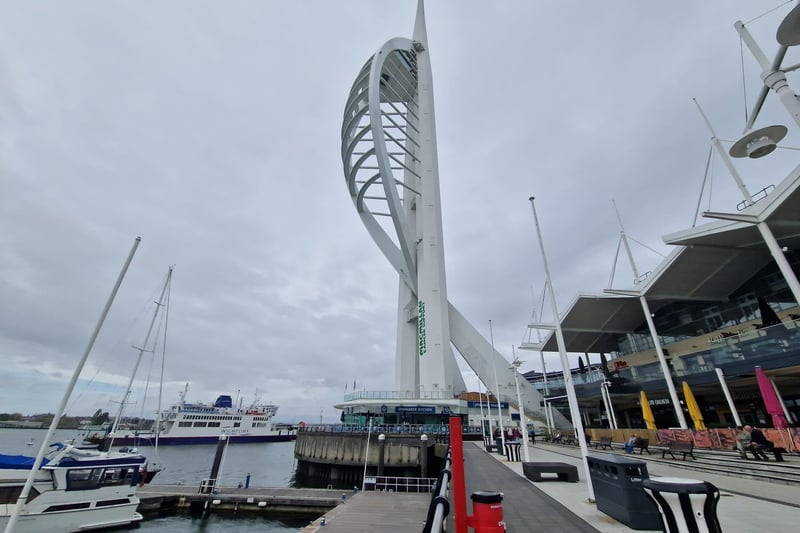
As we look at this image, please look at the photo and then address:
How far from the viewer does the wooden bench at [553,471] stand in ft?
34.9

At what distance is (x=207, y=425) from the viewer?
67.6 m

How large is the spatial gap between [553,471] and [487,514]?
335 inches

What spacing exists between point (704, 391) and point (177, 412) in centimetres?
7848

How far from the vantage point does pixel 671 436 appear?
18.0 meters

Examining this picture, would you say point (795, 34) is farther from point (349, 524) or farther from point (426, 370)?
point (426, 370)

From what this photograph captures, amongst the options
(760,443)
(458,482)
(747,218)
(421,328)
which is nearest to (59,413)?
(458,482)

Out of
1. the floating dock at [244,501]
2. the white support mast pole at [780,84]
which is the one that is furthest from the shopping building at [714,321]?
the floating dock at [244,501]

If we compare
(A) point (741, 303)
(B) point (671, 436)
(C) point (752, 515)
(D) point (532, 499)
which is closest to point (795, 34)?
(C) point (752, 515)

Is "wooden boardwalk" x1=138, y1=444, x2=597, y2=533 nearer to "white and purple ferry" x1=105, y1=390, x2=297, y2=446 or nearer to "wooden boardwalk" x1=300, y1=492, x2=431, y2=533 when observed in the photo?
"wooden boardwalk" x1=300, y1=492, x2=431, y2=533

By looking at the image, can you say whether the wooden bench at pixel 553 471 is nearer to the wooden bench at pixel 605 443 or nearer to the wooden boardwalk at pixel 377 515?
the wooden boardwalk at pixel 377 515

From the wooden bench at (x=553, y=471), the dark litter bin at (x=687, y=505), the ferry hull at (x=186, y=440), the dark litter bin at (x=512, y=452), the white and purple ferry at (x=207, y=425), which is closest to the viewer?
the dark litter bin at (x=687, y=505)

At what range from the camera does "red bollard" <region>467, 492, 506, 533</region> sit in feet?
12.5

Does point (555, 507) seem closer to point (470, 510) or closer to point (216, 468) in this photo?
point (470, 510)

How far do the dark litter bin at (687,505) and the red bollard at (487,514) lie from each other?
4.86 feet
